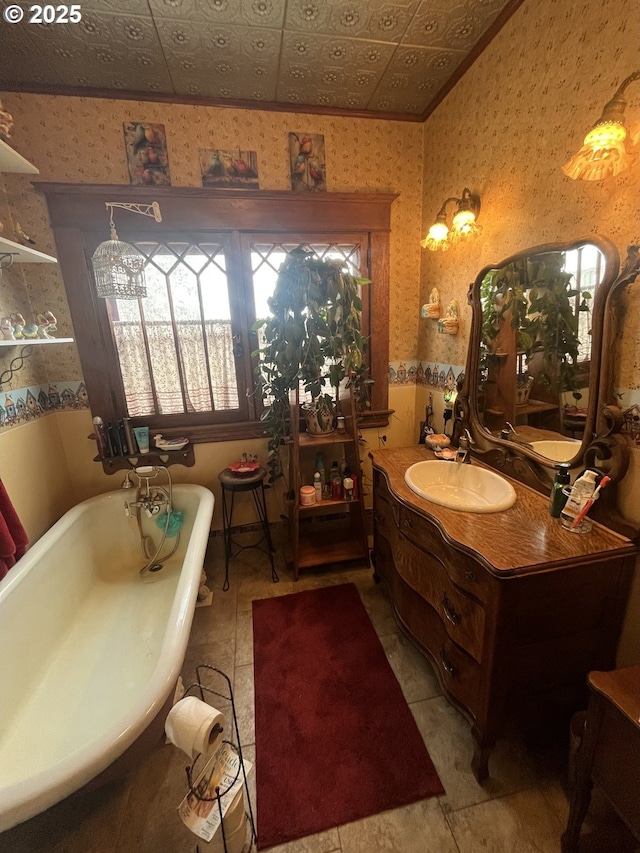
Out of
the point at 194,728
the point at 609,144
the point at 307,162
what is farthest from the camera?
the point at 307,162

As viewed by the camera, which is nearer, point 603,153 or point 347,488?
point 603,153

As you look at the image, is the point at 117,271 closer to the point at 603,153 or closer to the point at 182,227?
the point at 182,227

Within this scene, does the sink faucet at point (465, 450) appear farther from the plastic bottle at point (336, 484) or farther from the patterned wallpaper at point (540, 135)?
the plastic bottle at point (336, 484)

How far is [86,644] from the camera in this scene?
1.53 meters

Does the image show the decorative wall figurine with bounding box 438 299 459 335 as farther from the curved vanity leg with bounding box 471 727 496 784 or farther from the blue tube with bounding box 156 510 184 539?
the blue tube with bounding box 156 510 184 539

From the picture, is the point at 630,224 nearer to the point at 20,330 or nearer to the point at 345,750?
the point at 345,750

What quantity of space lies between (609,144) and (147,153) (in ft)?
6.86

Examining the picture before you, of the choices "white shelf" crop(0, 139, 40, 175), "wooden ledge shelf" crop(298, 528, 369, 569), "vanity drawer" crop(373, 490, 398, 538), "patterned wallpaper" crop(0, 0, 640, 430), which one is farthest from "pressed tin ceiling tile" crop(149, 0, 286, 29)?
"wooden ledge shelf" crop(298, 528, 369, 569)

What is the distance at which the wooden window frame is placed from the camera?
182 cm

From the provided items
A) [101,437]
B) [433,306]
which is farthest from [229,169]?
[101,437]

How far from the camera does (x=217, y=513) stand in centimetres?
237

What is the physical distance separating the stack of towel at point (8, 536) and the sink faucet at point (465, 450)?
187cm

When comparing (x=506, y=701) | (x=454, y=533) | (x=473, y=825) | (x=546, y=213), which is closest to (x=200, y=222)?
(x=546, y=213)

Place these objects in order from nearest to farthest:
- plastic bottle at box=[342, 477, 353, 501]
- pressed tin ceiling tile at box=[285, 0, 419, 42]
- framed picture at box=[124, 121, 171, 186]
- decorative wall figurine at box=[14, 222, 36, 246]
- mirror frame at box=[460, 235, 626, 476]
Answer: mirror frame at box=[460, 235, 626, 476]
pressed tin ceiling tile at box=[285, 0, 419, 42]
decorative wall figurine at box=[14, 222, 36, 246]
framed picture at box=[124, 121, 171, 186]
plastic bottle at box=[342, 477, 353, 501]
